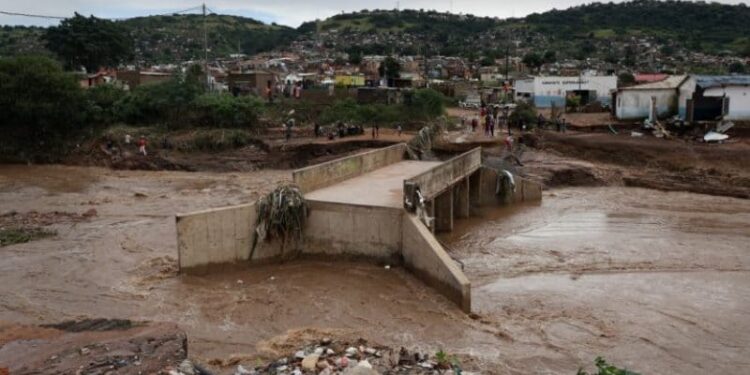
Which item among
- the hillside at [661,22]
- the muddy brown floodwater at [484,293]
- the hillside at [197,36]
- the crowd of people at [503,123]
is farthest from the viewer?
the hillside at [197,36]

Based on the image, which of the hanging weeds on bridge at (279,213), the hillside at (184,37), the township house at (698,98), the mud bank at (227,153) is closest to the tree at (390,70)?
the mud bank at (227,153)

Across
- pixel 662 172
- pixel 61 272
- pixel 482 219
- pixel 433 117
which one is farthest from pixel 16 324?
pixel 433 117

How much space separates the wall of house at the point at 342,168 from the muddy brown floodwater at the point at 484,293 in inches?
88.6

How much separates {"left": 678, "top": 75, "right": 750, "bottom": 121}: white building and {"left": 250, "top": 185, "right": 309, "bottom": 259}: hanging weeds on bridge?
27003mm

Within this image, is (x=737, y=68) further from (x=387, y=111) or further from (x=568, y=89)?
(x=387, y=111)

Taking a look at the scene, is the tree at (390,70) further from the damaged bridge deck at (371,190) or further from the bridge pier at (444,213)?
the bridge pier at (444,213)

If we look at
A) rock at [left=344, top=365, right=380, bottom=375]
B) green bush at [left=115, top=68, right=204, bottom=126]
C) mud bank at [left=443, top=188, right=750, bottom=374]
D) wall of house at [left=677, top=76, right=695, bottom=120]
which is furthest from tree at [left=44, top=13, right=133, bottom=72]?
rock at [left=344, top=365, right=380, bottom=375]

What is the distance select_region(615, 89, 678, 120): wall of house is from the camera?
124ft

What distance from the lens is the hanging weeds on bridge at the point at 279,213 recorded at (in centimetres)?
1566

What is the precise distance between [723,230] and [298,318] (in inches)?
592

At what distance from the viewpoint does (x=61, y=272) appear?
16172 mm

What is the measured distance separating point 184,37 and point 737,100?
10869 cm

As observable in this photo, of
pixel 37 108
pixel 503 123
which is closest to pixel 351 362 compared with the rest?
→ pixel 37 108

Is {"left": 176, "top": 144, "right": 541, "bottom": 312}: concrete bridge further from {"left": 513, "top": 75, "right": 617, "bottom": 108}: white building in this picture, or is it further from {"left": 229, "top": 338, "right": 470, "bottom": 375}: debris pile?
{"left": 513, "top": 75, "right": 617, "bottom": 108}: white building
